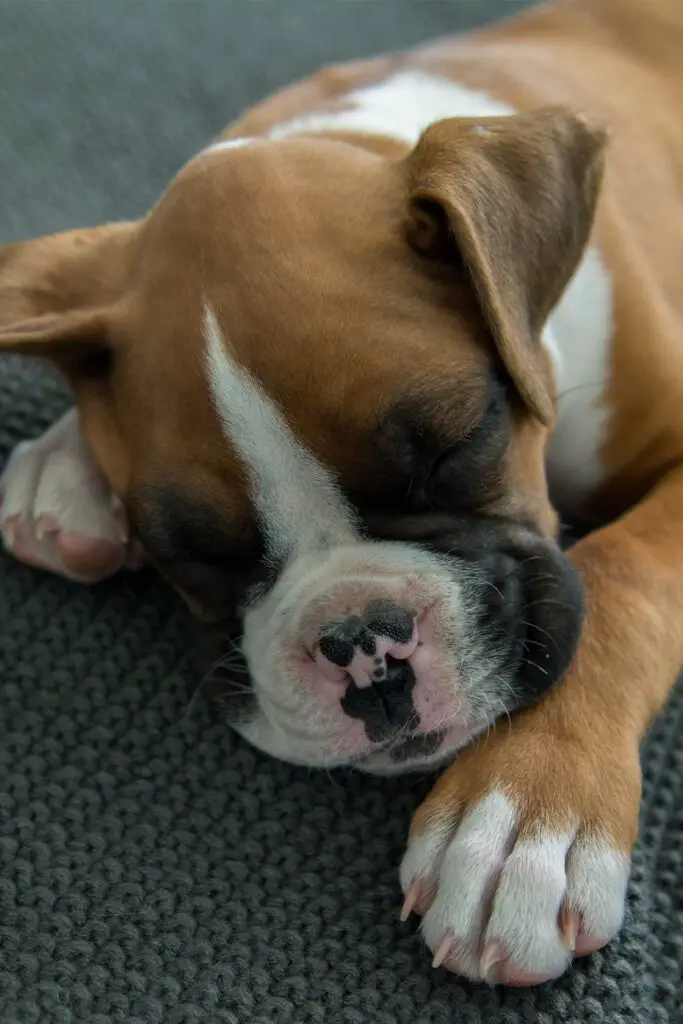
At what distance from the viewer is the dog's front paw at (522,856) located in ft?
4.50

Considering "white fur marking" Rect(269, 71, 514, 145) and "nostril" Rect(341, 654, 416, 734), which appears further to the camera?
"white fur marking" Rect(269, 71, 514, 145)

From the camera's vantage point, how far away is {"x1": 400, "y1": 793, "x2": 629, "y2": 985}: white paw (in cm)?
136

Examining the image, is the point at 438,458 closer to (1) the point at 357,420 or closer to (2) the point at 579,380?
(1) the point at 357,420

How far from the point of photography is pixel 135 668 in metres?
1.75

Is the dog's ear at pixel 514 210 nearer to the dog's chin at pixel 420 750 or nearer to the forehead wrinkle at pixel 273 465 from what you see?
the forehead wrinkle at pixel 273 465

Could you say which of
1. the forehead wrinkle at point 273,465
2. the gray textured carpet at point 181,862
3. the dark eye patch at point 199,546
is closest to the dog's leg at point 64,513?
the gray textured carpet at point 181,862

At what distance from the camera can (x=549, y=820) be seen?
4.68 feet

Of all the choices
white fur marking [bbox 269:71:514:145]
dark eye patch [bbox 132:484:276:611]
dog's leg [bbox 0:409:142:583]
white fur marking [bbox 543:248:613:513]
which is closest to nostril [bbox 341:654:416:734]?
dark eye patch [bbox 132:484:276:611]

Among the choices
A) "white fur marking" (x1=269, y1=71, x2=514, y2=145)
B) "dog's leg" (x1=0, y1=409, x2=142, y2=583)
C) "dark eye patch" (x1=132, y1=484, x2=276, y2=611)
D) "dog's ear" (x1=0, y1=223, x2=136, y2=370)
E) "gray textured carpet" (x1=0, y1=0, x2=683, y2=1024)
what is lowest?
"gray textured carpet" (x1=0, y1=0, x2=683, y2=1024)

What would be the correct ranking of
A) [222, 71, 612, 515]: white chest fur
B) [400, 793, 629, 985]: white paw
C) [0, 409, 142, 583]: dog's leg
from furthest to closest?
[222, 71, 612, 515]: white chest fur → [0, 409, 142, 583]: dog's leg → [400, 793, 629, 985]: white paw

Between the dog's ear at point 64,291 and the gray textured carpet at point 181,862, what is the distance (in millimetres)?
239

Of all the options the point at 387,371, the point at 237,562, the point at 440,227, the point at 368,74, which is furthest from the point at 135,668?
the point at 368,74

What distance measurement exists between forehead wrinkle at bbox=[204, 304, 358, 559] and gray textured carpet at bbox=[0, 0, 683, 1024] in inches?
14.2

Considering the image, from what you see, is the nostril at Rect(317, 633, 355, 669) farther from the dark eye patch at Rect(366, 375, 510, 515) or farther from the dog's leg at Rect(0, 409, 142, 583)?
the dog's leg at Rect(0, 409, 142, 583)
